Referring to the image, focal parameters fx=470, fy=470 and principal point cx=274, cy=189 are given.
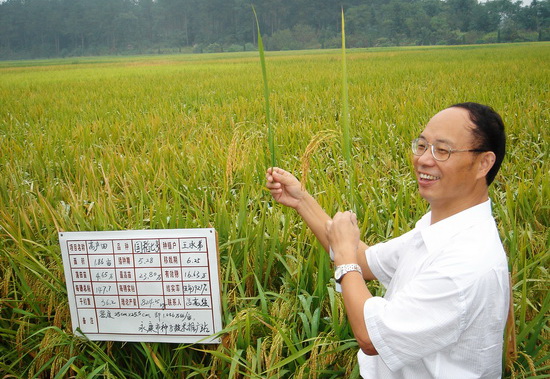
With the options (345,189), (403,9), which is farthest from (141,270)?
(403,9)

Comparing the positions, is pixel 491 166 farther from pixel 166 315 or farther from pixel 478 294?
pixel 166 315

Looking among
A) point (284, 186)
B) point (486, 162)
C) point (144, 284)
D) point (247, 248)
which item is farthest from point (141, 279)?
point (486, 162)

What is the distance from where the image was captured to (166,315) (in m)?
1.44

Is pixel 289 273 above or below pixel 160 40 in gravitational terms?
below

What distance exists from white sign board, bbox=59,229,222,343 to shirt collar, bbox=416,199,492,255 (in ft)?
1.99

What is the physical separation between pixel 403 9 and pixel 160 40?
30.0 m

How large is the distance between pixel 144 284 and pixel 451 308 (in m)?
0.91

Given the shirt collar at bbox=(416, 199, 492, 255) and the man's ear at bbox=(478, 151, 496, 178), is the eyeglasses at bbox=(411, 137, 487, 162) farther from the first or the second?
the shirt collar at bbox=(416, 199, 492, 255)

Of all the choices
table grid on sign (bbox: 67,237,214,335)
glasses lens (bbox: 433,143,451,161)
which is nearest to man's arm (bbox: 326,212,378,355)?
glasses lens (bbox: 433,143,451,161)

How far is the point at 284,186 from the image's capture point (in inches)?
58.2

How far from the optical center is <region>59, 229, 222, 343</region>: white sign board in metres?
1.38

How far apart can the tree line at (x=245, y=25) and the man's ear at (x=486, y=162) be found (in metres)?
51.1

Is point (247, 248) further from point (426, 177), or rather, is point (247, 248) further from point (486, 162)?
point (486, 162)

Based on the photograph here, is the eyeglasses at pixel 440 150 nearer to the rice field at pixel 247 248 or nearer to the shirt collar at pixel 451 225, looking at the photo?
the shirt collar at pixel 451 225
